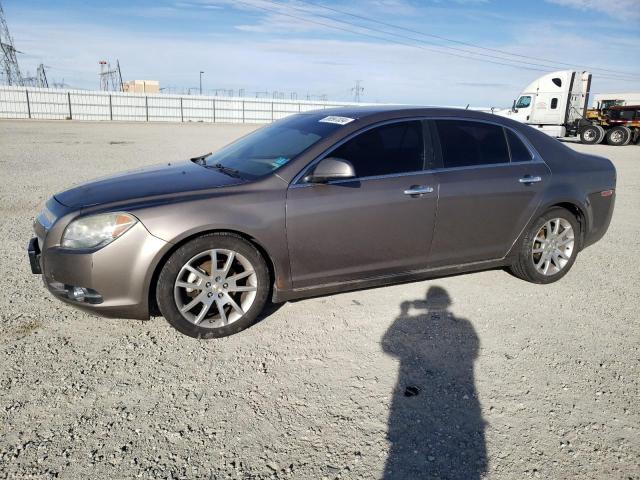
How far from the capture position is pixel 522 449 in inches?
96.7

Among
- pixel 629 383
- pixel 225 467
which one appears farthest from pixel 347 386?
pixel 629 383

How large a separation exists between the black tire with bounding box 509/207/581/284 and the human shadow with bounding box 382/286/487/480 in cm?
108

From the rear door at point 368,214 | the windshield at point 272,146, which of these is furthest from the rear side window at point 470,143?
the windshield at point 272,146

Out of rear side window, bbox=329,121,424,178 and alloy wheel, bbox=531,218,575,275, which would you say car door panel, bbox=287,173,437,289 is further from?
alloy wheel, bbox=531,218,575,275

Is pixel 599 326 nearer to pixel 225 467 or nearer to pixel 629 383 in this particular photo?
pixel 629 383

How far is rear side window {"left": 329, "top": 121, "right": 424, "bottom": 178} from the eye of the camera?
382 cm

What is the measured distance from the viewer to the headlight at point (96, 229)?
10.4ft

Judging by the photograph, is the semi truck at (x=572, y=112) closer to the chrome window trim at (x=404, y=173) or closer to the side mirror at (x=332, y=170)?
the chrome window trim at (x=404, y=173)

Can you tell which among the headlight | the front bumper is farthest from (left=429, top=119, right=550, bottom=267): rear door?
the headlight

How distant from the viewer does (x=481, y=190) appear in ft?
13.7

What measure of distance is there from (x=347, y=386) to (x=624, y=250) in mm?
4775

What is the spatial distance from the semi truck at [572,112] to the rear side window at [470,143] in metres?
25.6

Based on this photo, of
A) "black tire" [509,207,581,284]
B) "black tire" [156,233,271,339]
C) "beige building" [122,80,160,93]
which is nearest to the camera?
"black tire" [156,233,271,339]

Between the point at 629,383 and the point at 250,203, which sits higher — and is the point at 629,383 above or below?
below
